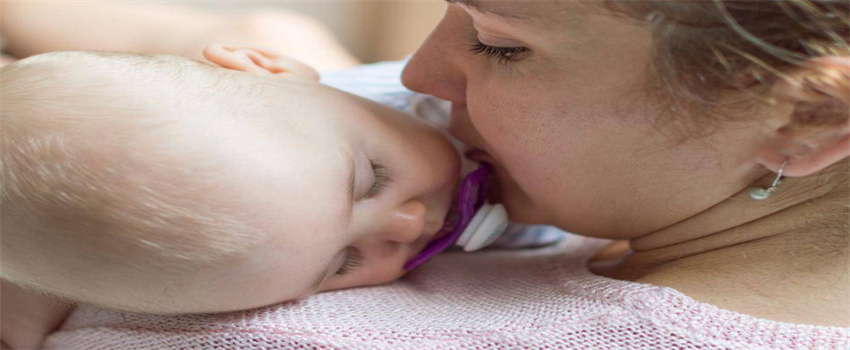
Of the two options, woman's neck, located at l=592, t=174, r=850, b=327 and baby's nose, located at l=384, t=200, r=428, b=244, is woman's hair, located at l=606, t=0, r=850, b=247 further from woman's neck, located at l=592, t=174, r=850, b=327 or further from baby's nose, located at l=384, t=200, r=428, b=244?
baby's nose, located at l=384, t=200, r=428, b=244

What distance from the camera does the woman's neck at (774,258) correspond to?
0.78 meters

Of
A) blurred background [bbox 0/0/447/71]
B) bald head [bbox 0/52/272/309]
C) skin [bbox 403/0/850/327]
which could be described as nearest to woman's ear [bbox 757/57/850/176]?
skin [bbox 403/0/850/327]

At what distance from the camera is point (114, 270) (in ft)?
2.35

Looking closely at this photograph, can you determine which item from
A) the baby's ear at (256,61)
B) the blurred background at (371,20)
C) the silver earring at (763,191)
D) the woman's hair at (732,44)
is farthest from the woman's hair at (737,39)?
the blurred background at (371,20)

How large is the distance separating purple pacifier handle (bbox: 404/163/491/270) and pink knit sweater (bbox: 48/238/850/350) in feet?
0.20

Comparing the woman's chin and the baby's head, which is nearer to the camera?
the baby's head

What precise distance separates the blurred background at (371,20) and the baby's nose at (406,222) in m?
1.45

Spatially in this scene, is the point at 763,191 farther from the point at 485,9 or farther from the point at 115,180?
the point at 115,180

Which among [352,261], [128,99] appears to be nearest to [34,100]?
[128,99]

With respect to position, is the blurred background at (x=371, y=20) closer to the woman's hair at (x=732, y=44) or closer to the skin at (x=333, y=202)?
the skin at (x=333, y=202)

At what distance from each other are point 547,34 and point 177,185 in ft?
1.24

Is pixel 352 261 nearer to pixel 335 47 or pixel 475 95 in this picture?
pixel 475 95

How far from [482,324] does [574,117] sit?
9.7 inches

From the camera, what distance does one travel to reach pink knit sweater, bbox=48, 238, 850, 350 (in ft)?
2.48
